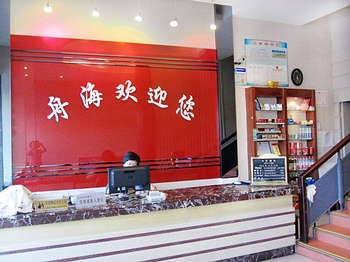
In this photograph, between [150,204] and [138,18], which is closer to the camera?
[150,204]

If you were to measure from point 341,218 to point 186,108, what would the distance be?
279 centimetres

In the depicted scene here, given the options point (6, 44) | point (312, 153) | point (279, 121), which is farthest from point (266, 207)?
point (6, 44)

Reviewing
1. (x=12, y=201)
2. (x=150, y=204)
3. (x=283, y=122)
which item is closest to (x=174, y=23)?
(x=283, y=122)

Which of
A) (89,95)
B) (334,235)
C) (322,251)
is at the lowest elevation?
(322,251)

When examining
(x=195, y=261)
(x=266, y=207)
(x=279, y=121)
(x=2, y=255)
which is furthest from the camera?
(x=279, y=121)

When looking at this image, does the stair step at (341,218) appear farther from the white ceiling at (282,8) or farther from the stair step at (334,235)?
the white ceiling at (282,8)

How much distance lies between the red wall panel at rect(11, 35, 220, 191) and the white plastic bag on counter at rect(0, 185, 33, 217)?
1.41 metres

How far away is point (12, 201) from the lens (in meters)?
2.88

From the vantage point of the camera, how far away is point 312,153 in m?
6.02

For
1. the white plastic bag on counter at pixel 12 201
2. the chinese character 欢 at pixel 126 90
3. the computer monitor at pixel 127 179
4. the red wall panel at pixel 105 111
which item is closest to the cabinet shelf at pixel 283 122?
the red wall panel at pixel 105 111

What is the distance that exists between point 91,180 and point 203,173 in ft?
5.94

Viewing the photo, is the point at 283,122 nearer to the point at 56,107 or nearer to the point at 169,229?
the point at 169,229

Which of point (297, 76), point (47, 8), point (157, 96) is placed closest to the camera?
point (47, 8)

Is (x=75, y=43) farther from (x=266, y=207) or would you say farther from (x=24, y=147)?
(x=266, y=207)
